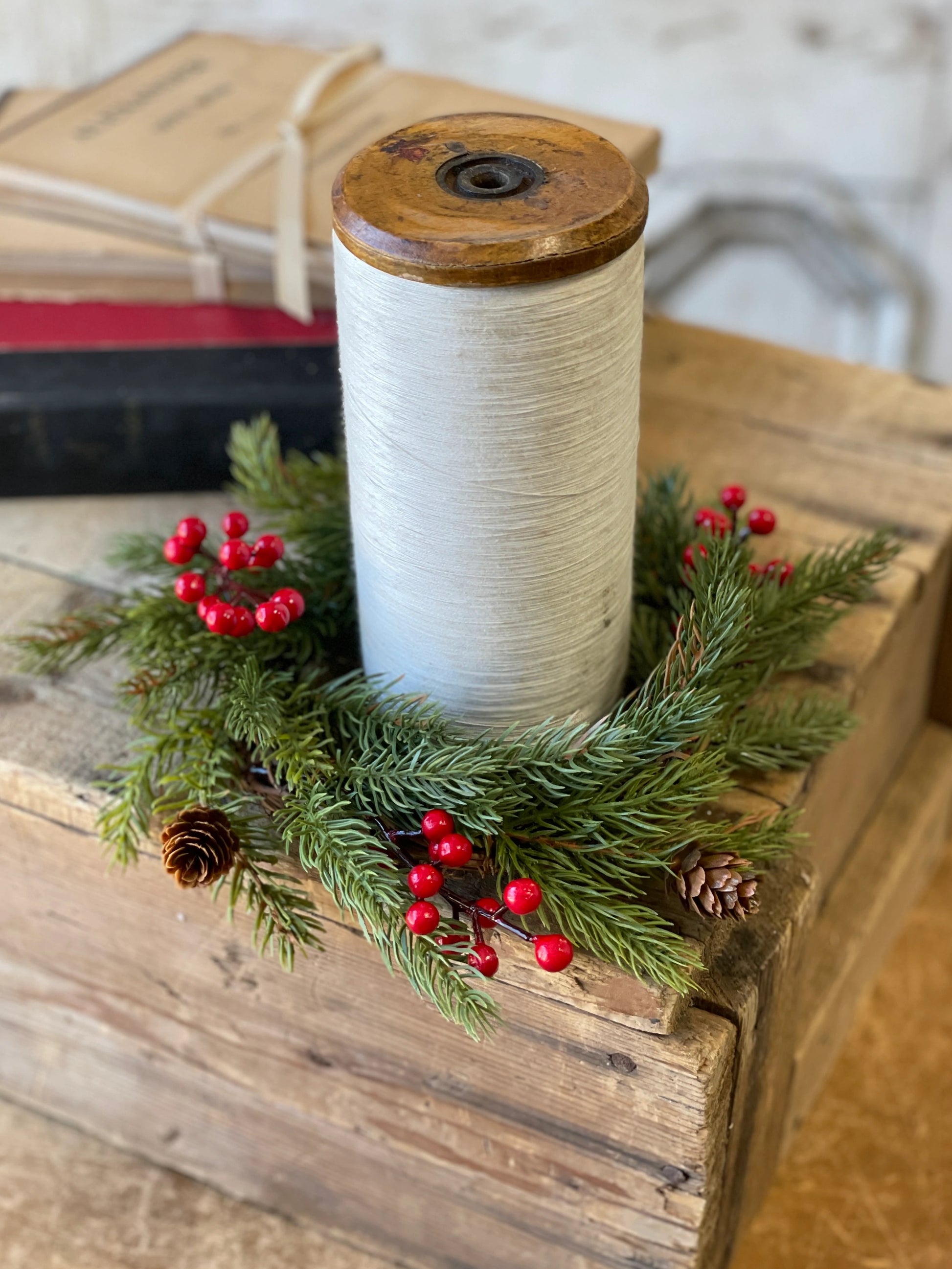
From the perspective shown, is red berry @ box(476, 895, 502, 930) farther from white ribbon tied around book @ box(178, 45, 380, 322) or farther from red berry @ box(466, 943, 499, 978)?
white ribbon tied around book @ box(178, 45, 380, 322)

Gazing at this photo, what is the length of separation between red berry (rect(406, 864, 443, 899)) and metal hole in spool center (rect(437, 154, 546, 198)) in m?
0.24

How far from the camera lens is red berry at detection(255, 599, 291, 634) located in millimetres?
521

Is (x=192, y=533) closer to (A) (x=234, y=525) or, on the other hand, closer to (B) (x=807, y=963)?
(A) (x=234, y=525)

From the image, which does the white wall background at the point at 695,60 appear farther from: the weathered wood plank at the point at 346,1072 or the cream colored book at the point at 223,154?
the weathered wood plank at the point at 346,1072

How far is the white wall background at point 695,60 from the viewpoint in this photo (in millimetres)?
1438

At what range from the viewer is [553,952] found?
447mm

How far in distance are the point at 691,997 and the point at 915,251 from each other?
4.30 feet

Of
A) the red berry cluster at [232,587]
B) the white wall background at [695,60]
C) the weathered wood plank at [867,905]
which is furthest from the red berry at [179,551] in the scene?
the white wall background at [695,60]

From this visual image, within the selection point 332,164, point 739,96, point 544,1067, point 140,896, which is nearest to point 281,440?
point 332,164

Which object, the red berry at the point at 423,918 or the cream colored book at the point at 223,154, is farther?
the cream colored book at the point at 223,154

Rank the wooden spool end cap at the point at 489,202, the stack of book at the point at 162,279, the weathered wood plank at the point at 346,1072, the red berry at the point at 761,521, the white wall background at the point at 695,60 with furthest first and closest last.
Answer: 1. the white wall background at the point at 695,60
2. the stack of book at the point at 162,279
3. the red berry at the point at 761,521
4. the weathered wood plank at the point at 346,1072
5. the wooden spool end cap at the point at 489,202

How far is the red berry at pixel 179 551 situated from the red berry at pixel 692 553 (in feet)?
0.73

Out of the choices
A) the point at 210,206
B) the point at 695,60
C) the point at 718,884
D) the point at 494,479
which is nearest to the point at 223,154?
the point at 210,206

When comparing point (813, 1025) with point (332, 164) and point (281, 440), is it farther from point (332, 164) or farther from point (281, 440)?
point (332, 164)
